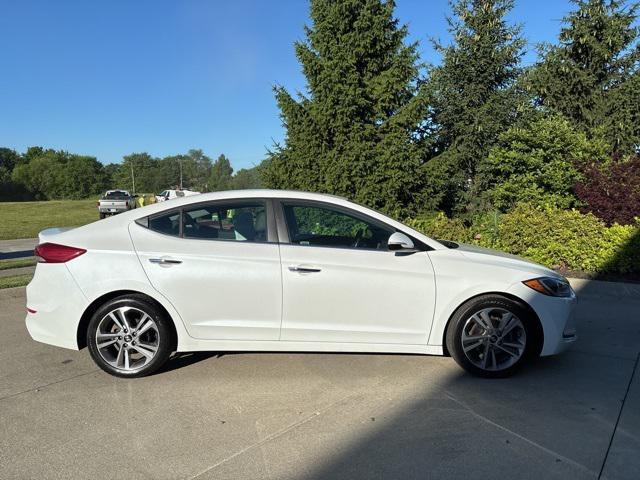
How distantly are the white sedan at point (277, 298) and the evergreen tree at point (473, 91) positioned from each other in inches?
324

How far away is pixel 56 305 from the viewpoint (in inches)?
156

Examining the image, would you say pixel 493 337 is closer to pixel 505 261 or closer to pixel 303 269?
pixel 505 261

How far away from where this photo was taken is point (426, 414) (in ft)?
11.3

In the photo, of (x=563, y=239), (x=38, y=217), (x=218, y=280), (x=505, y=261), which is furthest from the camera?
(x=38, y=217)

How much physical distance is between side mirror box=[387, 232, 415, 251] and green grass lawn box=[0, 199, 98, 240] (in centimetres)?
1857

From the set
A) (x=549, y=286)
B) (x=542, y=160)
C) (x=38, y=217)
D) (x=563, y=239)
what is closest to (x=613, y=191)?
(x=542, y=160)

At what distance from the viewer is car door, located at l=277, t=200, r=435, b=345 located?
3.92m

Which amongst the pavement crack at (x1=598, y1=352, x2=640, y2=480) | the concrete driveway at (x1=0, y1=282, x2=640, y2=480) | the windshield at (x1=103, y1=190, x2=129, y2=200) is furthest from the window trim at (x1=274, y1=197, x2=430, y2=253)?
the windshield at (x1=103, y1=190, x2=129, y2=200)

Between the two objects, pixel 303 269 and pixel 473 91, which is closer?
pixel 303 269

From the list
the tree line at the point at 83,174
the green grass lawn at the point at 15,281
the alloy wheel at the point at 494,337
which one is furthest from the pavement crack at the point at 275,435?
the tree line at the point at 83,174

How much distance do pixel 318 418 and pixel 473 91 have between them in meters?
10.8

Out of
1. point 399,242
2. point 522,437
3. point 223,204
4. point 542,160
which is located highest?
point 542,160

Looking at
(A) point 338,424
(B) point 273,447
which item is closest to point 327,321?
(A) point 338,424

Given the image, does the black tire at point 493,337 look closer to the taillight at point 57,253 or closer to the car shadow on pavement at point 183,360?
the car shadow on pavement at point 183,360
